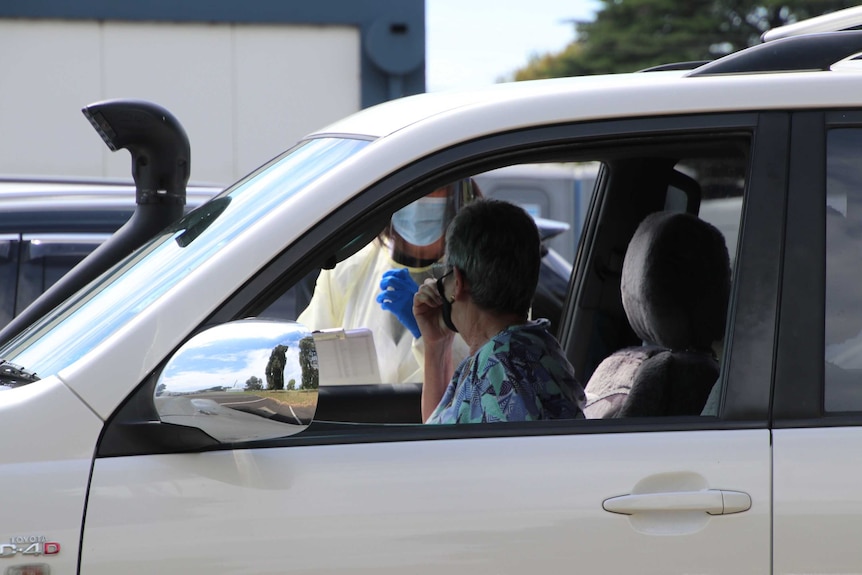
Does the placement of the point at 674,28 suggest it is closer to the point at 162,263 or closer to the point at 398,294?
the point at 398,294

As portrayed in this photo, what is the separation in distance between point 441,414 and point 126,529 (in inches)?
34.3

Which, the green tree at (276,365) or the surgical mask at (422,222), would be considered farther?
the surgical mask at (422,222)

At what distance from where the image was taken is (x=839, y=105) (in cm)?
193

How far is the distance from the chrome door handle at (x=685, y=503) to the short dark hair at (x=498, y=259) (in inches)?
32.1

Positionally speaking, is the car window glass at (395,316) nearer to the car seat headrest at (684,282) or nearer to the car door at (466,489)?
the car seat headrest at (684,282)

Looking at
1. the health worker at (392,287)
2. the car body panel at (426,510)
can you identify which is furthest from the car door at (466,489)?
the health worker at (392,287)

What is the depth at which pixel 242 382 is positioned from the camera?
1.72 metres

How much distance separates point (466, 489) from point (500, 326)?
787 millimetres

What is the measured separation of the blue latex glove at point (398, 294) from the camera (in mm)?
3709

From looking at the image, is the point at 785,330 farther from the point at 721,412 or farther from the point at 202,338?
the point at 202,338

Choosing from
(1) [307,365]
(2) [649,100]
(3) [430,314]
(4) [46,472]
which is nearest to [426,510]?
(1) [307,365]

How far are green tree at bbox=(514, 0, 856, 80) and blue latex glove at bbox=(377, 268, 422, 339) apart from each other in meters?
28.7

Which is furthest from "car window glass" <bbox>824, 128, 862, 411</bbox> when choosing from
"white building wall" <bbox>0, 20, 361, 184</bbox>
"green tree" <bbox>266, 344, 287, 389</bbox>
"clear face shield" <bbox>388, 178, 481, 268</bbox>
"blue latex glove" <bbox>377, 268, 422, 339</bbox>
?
"white building wall" <bbox>0, 20, 361, 184</bbox>

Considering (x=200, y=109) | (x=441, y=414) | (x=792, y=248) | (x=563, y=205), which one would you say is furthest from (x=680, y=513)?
(x=563, y=205)
